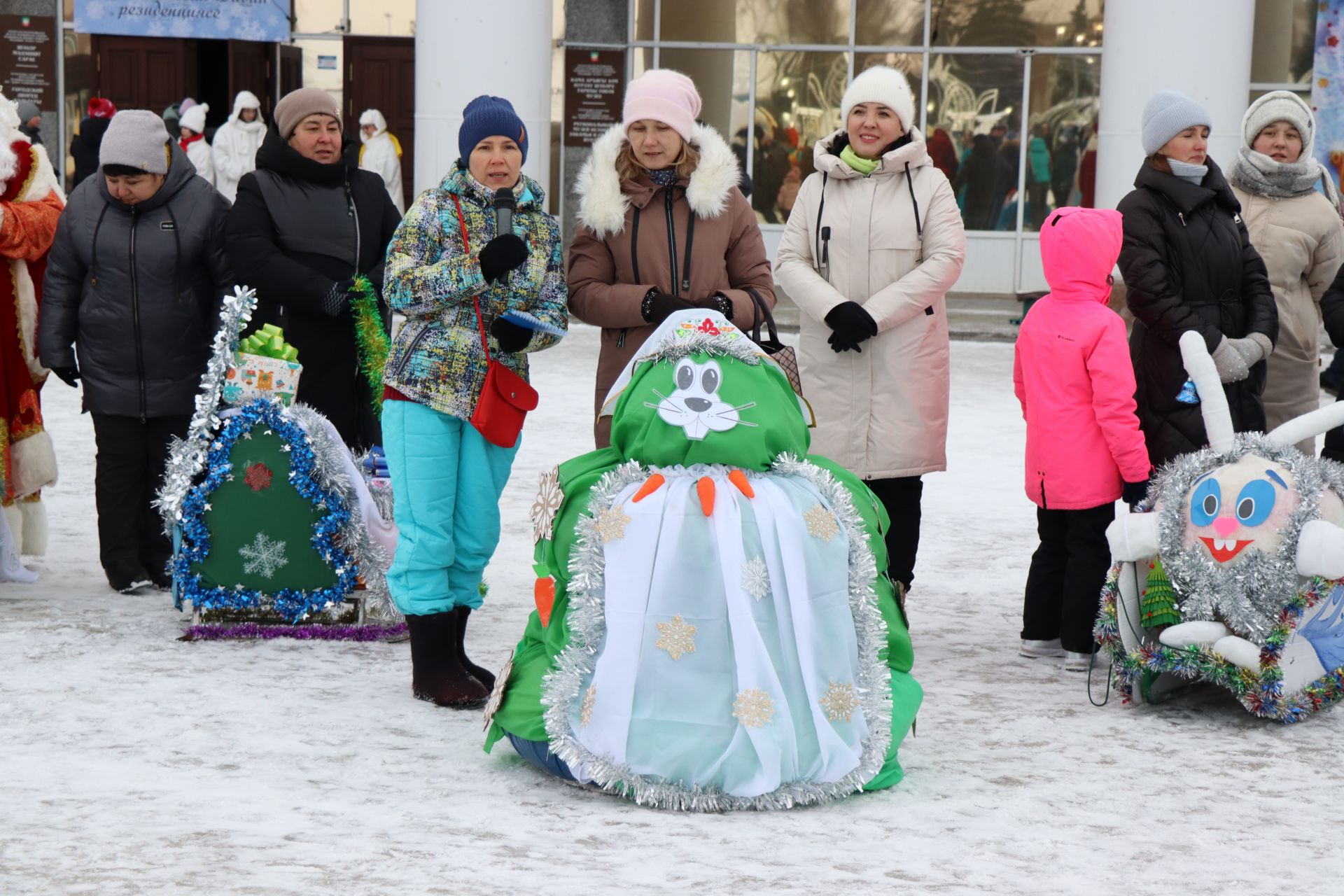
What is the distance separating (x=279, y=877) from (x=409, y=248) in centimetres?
190


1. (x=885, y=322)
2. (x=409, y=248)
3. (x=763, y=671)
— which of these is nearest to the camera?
(x=763, y=671)

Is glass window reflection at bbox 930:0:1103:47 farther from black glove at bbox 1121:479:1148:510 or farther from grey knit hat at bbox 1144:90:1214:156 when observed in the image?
black glove at bbox 1121:479:1148:510

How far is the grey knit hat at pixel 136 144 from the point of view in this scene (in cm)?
582

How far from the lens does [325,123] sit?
5828 mm

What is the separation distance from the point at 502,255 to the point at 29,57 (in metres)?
15.6

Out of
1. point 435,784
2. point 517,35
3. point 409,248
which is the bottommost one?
point 435,784

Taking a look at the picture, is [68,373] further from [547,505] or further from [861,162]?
[861,162]

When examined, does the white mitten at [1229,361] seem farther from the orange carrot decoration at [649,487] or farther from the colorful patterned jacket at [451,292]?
the orange carrot decoration at [649,487]

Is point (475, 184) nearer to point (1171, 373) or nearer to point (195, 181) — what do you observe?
point (195, 181)

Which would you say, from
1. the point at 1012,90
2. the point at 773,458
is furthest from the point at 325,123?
the point at 1012,90

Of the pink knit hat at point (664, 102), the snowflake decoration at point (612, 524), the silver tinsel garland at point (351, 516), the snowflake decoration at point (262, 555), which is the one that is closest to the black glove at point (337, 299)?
the silver tinsel garland at point (351, 516)

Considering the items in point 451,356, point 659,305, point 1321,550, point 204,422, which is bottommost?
point 1321,550

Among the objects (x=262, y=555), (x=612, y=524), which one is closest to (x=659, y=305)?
(x=612, y=524)

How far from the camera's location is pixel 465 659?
493 cm
